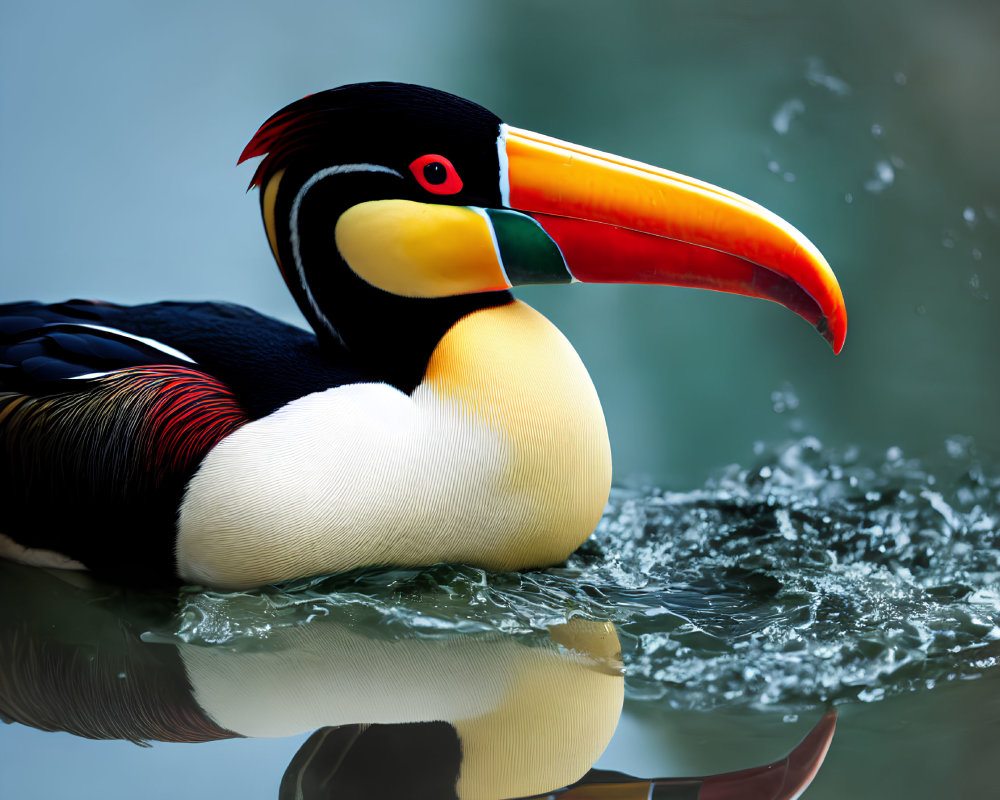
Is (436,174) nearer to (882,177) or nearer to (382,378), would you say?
(382,378)

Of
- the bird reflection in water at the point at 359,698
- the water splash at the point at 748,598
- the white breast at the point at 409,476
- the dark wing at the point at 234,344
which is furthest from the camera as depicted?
the dark wing at the point at 234,344

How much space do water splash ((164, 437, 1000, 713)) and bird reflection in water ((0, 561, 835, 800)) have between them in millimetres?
56

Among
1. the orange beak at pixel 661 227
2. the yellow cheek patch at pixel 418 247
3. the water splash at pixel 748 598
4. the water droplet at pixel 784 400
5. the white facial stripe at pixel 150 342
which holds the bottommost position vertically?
the water splash at pixel 748 598

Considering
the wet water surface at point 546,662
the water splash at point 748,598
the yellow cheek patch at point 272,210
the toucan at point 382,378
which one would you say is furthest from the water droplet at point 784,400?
the yellow cheek patch at point 272,210

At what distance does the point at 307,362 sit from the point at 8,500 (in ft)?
2.29

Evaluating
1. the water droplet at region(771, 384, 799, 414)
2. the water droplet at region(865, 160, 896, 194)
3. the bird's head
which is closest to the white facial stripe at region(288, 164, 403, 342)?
the bird's head

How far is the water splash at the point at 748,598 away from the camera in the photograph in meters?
1.96

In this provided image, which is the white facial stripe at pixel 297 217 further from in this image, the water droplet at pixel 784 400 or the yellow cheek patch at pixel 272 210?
the water droplet at pixel 784 400

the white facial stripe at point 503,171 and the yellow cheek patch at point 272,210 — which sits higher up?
the white facial stripe at point 503,171

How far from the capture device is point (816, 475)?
3.19 meters

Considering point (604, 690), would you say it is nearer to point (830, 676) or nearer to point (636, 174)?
point (830, 676)

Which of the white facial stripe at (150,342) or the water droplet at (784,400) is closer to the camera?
the white facial stripe at (150,342)

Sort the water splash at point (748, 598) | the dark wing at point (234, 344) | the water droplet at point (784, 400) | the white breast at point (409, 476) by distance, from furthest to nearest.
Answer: the water droplet at point (784, 400) → the dark wing at point (234, 344) → the white breast at point (409, 476) → the water splash at point (748, 598)

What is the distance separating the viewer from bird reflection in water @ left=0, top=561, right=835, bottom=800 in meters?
1.65
